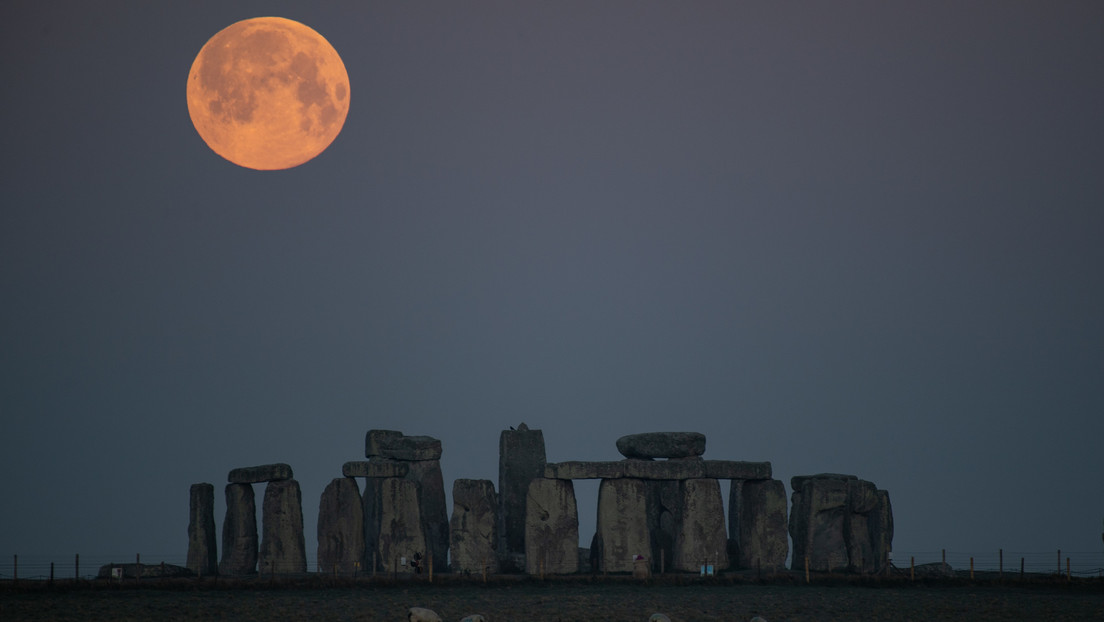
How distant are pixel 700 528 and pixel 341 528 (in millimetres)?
9490

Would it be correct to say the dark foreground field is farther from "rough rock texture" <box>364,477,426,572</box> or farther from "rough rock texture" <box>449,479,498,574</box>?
"rough rock texture" <box>364,477,426,572</box>

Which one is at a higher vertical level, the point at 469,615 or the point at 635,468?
the point at 635,468

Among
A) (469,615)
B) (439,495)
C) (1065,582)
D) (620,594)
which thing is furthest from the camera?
(439,495)

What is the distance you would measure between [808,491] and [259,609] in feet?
52.2

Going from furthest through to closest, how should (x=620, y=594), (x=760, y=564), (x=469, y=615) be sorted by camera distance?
1. (x=760, y=564)
2. (x=620, y=594)
3. (x=469, y=615)

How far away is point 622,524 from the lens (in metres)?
38.0

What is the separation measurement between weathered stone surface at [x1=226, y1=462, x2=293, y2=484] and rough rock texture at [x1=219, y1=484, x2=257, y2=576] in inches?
20.7

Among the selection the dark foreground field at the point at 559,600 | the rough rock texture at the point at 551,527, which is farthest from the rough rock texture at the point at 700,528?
the rough rock texture at the point at 551,527

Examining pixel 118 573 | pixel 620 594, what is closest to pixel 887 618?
pixel 620 594

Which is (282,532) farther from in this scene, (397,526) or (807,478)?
(807,478)

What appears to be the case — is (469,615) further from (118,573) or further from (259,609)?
(118,573)

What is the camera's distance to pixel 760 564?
3897 centimetres

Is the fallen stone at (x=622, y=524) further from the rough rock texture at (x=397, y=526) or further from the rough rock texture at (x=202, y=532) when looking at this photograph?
the rough rock texture at (x=202, y=532)

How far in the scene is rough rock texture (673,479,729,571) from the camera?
38.1 metres
